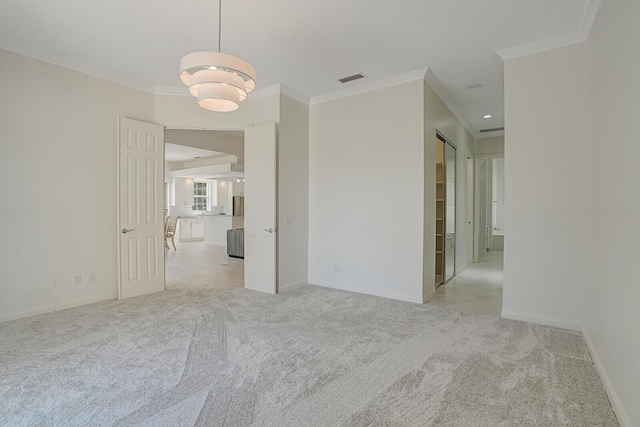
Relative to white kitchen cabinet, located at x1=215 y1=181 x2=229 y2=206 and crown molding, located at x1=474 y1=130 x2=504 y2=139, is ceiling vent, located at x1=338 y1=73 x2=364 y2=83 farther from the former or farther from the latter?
white kitchen cabinet, located at x1=215 y1=181 x2=229 y2=206

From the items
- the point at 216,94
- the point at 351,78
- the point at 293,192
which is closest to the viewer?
the point at 216,94

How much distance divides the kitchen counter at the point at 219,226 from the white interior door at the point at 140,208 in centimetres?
500

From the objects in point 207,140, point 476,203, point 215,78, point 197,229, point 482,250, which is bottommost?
point 482,250

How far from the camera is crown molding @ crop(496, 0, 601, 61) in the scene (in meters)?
2.78

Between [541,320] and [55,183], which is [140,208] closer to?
[55,183]

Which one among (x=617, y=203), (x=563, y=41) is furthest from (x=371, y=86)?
(x=617, y=203)

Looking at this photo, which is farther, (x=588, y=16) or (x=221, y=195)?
(x=221, y=195)

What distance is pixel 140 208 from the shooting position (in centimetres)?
449

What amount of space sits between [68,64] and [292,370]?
4.27 m

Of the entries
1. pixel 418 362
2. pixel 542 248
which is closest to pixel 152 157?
pixel 418 362

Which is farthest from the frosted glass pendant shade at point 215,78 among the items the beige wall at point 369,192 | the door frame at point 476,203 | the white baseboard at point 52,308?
the door frame at point 476,203

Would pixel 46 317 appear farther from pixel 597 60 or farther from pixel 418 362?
pixel 597 60

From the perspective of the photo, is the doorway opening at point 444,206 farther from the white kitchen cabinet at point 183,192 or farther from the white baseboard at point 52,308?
the white kitchen cabinet at point 183,192

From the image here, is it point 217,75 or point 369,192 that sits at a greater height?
point 217,75
